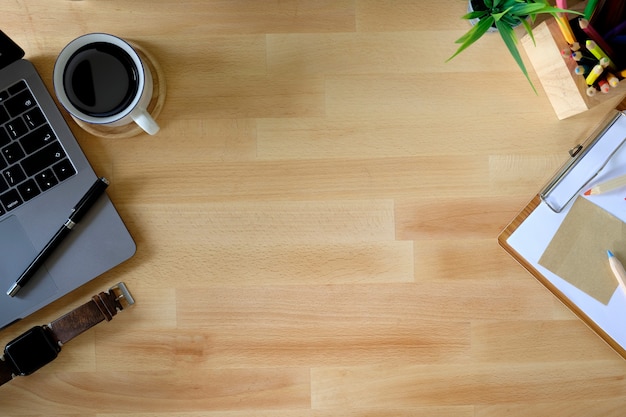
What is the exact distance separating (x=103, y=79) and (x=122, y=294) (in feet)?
0.90

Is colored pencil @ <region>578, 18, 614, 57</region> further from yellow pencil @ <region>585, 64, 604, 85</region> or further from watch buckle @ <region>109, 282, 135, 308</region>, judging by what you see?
watch buckle @ <region>109, 282, 135, 308</region>

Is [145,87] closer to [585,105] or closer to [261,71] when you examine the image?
[261,71]

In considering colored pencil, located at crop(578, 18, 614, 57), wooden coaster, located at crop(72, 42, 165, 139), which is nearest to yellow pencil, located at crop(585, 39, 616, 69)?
colored pencil, located at crop(578, 18, 614, 57)

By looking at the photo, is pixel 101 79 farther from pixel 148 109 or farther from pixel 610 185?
pixel 610 185

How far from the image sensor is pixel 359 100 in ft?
2.44

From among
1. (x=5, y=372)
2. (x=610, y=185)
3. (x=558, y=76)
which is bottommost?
(x=5, y=372)

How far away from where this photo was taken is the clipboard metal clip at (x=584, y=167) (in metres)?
0.72

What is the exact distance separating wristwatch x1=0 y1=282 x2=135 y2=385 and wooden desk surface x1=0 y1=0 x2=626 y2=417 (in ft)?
0.07

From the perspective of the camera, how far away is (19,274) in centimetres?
72

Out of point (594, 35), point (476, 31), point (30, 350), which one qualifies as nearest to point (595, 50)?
point (594, 35)

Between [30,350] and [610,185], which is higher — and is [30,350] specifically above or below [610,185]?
→ below

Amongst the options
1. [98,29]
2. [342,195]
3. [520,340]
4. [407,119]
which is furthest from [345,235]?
[98,29]

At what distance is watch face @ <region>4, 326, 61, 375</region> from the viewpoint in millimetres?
716

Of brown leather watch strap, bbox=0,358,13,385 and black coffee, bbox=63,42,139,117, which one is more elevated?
black coffee, bbox=63,42,139,117
